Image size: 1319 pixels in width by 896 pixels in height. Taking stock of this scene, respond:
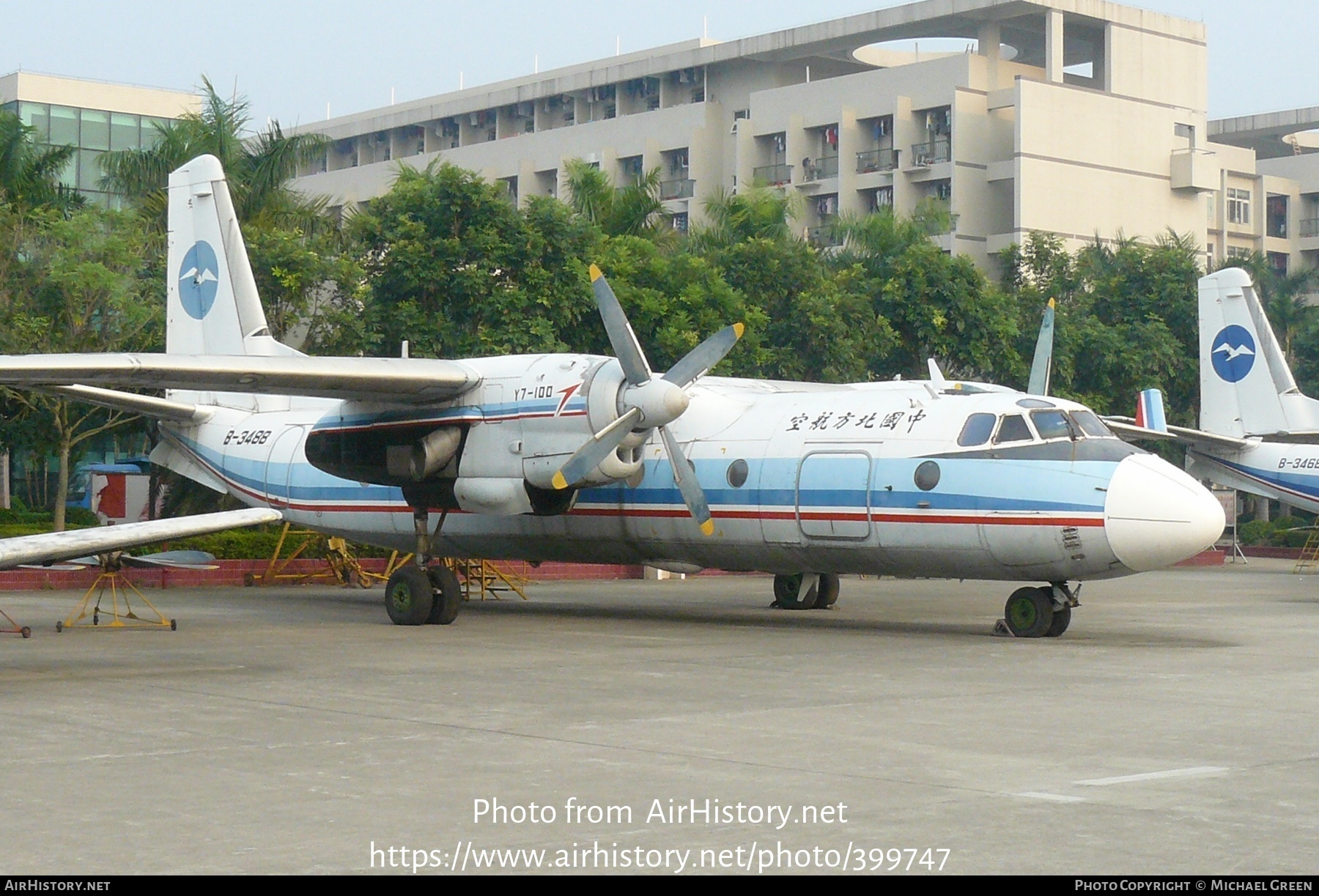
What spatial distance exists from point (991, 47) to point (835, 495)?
172ft

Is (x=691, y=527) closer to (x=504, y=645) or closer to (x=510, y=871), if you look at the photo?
(x=504, y=645)

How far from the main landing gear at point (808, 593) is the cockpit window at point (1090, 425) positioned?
603 cm

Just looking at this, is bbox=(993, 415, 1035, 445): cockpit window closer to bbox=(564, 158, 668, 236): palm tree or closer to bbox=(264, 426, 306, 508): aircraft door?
bbox=(264, 426, 306, 508): aircraft door

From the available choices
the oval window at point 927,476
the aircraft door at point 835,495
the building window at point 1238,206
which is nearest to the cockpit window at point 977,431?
the oval window at point 927,476

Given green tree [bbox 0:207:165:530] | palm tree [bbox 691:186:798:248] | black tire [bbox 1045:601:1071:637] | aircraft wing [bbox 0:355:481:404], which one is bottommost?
black tire [bbox 1045:601:1071:637]

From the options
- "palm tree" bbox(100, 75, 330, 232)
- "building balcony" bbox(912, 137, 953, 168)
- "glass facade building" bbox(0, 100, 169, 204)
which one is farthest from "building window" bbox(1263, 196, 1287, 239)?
"palm tree" bbox(100, 75, 330, 232)

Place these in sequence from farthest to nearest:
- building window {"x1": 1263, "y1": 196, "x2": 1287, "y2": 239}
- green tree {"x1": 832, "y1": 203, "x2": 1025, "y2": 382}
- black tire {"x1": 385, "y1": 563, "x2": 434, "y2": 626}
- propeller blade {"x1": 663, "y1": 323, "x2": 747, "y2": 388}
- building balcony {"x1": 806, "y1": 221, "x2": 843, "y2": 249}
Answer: building window {"x1": 1263, "y1": 196, "x2": 1287, "y2": 239}, building balcony {"x1": 806, "y1": 221, "x2": 843, "y2": 249}, green tree {"x1": 832, "y1": 203, "x2": 1025, "y2": 382}, black tire {"x1": 385, "y1": 563, "x2": 434, "y2": 626}, propeller blade {"x1": 663, "y1": 323, "x2": 747, "y2": 388}

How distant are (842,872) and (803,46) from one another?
67.8 metres

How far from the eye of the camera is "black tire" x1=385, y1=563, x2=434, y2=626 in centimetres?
2036

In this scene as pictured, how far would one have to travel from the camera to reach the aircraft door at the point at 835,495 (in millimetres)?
18422

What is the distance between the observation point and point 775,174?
71438mm

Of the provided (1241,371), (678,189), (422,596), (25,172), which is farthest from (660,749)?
(678,189)

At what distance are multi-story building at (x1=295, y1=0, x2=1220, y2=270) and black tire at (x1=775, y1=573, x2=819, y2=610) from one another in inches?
1536

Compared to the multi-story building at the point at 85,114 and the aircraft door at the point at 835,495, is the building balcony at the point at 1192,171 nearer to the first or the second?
the multi-story building at the point at 85,114
